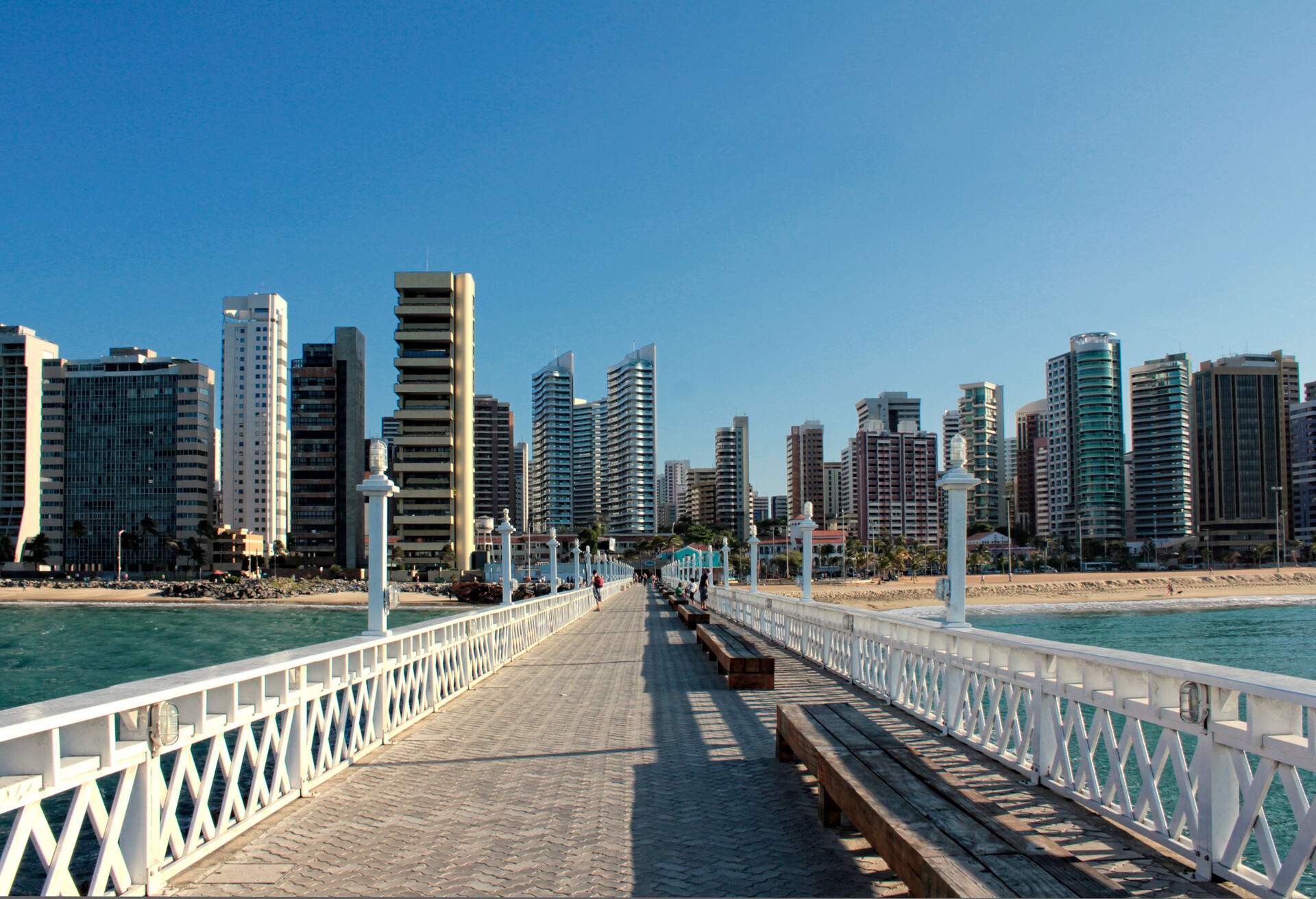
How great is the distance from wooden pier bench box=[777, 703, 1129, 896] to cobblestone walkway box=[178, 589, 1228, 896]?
362 mm

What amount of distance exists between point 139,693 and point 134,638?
48.3m

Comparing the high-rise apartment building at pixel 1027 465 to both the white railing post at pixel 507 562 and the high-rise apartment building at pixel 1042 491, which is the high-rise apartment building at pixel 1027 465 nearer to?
the high-rise apartment building at pixel 1042 491

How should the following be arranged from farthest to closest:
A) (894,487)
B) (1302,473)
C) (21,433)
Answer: (894,487) → (1302,473) → (21,433)

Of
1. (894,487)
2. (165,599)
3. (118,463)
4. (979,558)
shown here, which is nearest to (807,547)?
(165,599)

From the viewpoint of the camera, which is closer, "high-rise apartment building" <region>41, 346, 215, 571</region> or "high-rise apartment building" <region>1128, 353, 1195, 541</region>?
"high-rise apartment building" <region>41, 346, 215, 571</region>

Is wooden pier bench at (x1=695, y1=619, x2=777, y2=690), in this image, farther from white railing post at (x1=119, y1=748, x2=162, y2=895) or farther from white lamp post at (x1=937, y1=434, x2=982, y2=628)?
white railing post at (x1=119, y1=748, x2=162, y2=895)

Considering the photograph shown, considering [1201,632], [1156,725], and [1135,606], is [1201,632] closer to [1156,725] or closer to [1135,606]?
[1135,606]

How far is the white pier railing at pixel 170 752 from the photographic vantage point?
12.3ft

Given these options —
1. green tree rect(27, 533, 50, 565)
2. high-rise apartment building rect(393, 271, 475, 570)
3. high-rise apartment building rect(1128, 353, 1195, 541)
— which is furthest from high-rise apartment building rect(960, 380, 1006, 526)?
green tree rect(27, 533, 50, 565)

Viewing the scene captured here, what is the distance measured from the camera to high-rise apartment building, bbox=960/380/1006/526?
12181 cm

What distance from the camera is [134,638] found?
46.0 meters

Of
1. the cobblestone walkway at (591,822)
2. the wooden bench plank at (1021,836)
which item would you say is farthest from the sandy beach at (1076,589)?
the wooden bench plank at (1021,836)

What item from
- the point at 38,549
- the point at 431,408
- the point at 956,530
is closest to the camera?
the point at 956,530

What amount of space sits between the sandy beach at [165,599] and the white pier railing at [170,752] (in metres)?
72.0
